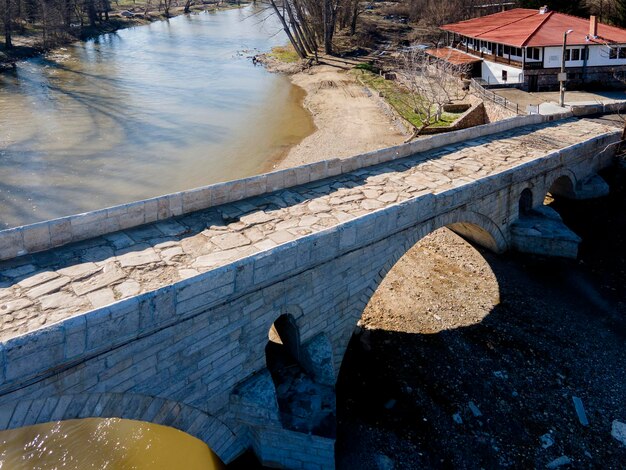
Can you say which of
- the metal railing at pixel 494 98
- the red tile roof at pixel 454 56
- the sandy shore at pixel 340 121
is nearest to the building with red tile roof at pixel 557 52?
the metal railing at pixel 494 98

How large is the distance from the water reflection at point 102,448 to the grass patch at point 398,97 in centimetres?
1934

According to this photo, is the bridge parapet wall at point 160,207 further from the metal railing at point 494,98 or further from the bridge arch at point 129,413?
the metal railing at point 494,98

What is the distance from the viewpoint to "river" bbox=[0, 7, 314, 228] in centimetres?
1998

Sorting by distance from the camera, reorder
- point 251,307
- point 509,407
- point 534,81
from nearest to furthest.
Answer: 1. point 251,307
2. point 509,407
3. point 534,81

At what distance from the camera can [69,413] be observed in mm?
6016

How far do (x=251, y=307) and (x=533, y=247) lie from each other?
10.2 metres

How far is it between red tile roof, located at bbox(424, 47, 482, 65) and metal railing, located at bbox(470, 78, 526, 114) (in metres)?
3.34

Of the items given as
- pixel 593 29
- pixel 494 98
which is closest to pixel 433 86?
pixel 494 98

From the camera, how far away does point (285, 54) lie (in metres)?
47.7

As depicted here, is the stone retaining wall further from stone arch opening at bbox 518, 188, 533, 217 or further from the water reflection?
the water reflection

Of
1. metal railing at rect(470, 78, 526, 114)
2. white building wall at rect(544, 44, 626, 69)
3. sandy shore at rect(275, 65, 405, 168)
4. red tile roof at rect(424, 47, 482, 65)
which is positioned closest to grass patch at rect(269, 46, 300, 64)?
sandy shore at rect(275, 65, 405, 168)

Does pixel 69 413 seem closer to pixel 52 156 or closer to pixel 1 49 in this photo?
pixel 52 156

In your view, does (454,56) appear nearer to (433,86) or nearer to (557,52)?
(433,86)

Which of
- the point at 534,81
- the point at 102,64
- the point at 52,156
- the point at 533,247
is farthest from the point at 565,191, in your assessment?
the point at 102,64
